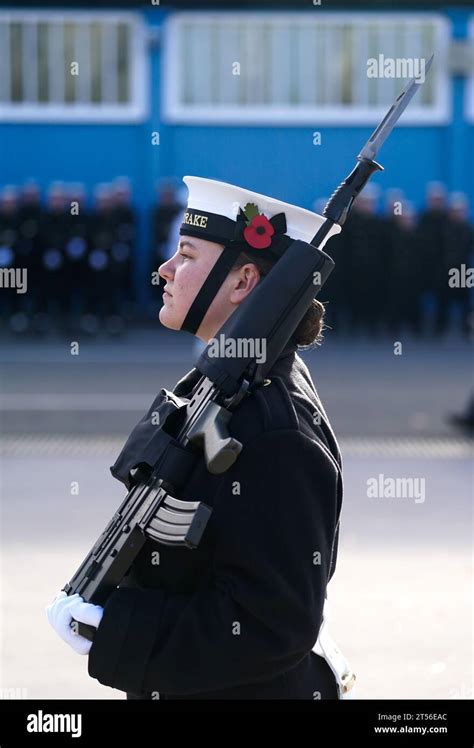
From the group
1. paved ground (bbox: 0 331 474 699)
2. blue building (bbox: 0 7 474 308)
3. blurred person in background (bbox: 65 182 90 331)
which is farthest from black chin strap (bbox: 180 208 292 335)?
blue building (bbox: 0 7 474 308)

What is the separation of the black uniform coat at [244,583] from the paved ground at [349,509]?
230 cm

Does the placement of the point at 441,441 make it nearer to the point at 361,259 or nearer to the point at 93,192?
the point at 361,259

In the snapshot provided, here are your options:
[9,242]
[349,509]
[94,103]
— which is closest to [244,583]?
[349,509]

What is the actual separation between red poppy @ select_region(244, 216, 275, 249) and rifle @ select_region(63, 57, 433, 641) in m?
0.05

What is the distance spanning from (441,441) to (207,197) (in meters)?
7.42

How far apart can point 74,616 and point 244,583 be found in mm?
347

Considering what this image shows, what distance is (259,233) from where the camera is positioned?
2514 mm

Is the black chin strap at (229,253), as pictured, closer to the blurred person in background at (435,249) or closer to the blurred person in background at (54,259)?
the blurred person in background at (54,259)

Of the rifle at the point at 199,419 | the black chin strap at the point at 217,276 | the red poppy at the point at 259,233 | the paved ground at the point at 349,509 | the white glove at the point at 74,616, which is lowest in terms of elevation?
the paved ground at the point at 349,509

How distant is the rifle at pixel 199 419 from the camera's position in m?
2.39

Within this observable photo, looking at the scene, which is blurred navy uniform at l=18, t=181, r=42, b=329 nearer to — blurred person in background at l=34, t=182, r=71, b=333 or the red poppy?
blurred person in background at l=34, t=182, r=71, b=333

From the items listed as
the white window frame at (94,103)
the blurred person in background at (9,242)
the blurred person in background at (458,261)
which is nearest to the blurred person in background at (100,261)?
the blurred person in background at (9,242)

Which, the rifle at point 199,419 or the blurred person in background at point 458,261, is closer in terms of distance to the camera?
the rifle at point 199,419

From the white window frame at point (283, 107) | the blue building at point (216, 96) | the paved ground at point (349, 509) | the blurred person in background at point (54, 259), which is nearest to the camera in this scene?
the paved ground at point (349, 509)
